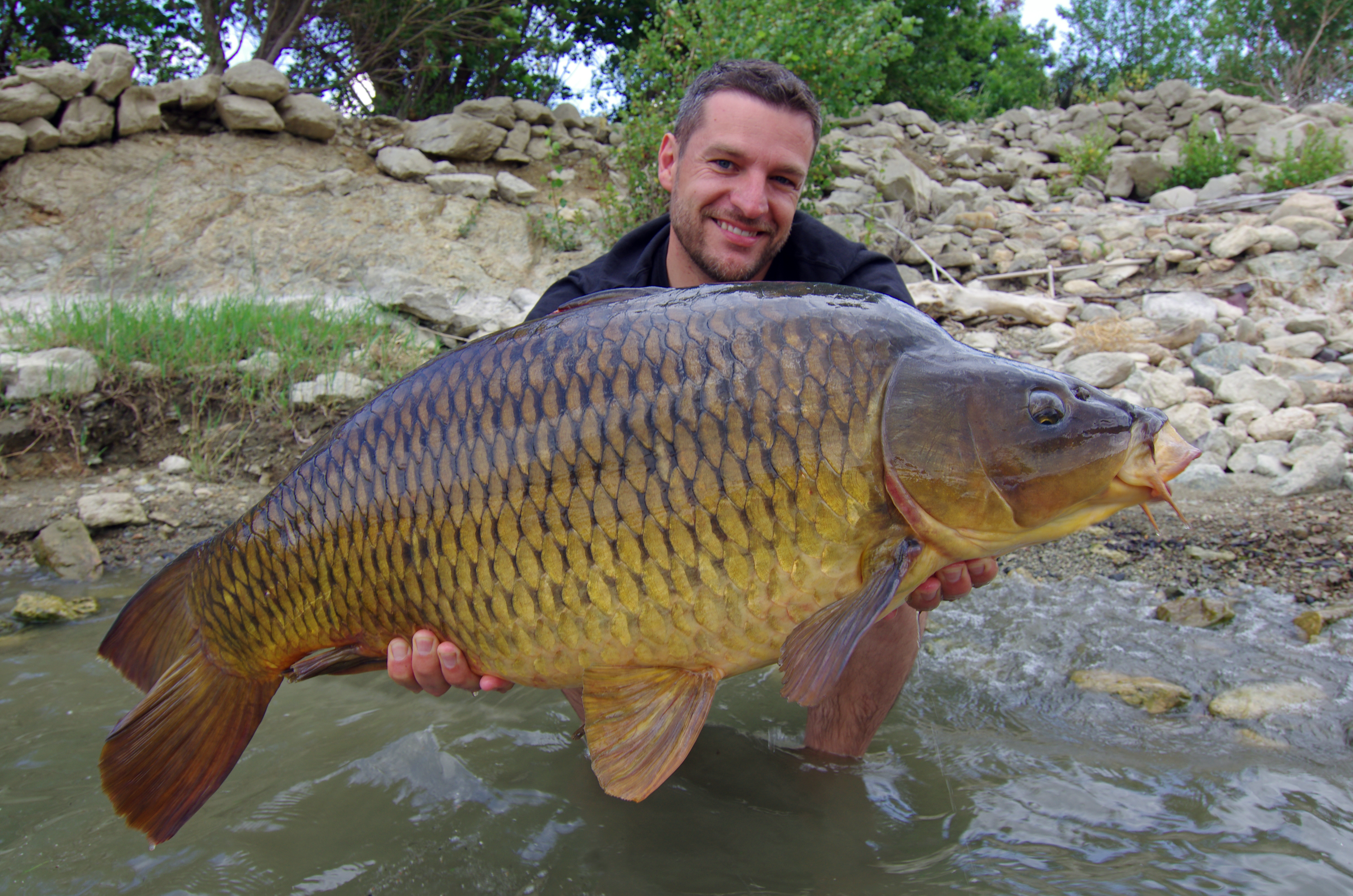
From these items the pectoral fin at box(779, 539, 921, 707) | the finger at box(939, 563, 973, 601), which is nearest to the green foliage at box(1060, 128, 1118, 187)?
the finger at box(939, 563, 973, 601)

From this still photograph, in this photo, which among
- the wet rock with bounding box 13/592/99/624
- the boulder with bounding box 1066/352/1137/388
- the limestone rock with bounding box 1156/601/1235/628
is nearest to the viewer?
the limestone rock with bounding box 1156/601/1235/628

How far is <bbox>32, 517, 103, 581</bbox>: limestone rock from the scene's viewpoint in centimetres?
324

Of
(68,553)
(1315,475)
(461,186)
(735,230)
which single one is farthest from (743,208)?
(461,186)

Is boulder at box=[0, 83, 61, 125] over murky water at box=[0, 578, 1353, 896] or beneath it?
over

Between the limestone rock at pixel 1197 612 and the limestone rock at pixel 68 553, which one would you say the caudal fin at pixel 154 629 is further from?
the limestone rock at pixel 1197 612

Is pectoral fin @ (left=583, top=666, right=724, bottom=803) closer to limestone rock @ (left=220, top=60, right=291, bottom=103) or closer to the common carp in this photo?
the common carp

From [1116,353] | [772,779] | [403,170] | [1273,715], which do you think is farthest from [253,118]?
[1273,715]

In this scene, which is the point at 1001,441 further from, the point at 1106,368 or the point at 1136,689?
the point at 1106,368

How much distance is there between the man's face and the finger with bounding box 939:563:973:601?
118 centimetres

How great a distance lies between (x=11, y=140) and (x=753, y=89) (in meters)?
6.60

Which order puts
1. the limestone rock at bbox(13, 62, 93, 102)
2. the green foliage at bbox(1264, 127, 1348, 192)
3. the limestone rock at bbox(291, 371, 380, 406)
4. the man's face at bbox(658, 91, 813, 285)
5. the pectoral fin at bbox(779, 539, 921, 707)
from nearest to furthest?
the pectoral fin at bbox(779, 539, 921, 707), the man's face at bbox(658, 91, 813, 285), the limestone rock at bbox(291, 371, 380, 406), the limestone rock at bbox(13, 62, 93, 102), the green foliage at bbox(1264, 127, 1348, 192)

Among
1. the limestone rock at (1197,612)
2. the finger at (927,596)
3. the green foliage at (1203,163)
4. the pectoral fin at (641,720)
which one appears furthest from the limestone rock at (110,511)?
the green foliage at (1203,163)

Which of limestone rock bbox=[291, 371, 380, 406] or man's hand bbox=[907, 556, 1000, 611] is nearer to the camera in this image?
man's hand bbox=[907, 556, 1000, 611]

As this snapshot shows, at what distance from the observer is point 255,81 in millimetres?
7230
